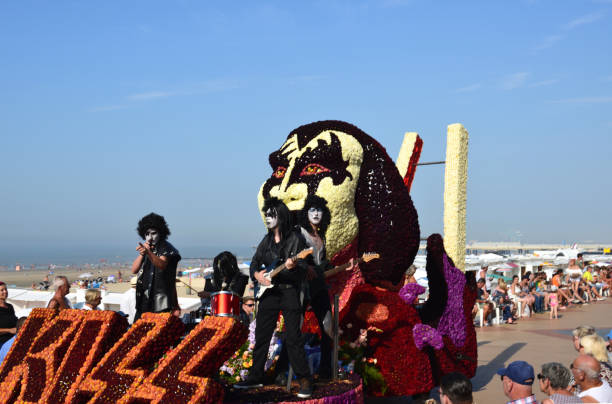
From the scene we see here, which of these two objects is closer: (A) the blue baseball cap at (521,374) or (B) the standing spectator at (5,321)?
(A) the blue baseball cap at (521,374)

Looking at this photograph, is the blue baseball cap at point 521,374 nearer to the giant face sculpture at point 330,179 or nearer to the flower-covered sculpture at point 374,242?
the flower-covered sculpture at point 374,242

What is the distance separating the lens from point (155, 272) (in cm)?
597

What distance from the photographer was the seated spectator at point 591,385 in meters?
4.24

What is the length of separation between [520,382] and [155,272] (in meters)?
3.56

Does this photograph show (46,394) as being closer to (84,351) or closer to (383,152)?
(84,351)

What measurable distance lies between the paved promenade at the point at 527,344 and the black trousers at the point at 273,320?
3778 mm

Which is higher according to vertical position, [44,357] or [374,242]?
[374,242]

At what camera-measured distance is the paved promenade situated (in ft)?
29.0

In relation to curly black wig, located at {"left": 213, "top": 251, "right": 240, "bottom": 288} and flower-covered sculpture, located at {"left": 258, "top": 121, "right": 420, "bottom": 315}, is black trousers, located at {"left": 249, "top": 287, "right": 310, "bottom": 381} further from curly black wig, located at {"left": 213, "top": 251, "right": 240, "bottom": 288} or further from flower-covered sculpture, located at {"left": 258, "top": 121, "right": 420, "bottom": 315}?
flower-covered sculpture, located at {"left": 258, "top": 121, "right": 420, "bottom": 315}

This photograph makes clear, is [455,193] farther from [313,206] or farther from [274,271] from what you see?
[274,271]

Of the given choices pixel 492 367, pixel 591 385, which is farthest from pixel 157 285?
pixel 492 367

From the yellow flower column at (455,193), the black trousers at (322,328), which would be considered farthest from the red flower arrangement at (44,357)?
the yellow flower column at (455,193)

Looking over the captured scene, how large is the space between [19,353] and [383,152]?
4.38m

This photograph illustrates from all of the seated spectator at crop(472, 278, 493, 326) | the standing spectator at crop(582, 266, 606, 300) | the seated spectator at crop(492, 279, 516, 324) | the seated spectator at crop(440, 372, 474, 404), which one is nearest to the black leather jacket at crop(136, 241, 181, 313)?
the seated spectator at crop(440, 372, 474, 404)
